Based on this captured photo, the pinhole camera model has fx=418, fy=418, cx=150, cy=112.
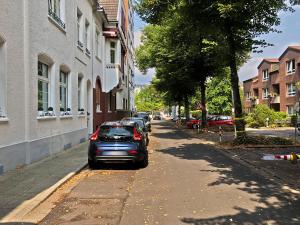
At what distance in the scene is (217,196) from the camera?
8.22 m

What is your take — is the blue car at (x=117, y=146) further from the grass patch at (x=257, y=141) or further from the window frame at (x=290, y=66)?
the window frame at (x=290, y=66)

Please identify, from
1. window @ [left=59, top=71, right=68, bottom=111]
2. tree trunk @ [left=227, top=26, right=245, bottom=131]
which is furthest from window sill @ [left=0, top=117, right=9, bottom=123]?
tree trunk @ [left=227, top=26, right=245, bottom=131]

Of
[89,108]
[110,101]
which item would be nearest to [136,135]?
[89,108]

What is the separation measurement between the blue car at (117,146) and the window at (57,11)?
17.6 feet

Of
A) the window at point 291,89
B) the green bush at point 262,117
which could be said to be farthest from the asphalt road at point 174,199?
the window at point 291,89

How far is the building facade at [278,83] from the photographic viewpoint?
158 ft

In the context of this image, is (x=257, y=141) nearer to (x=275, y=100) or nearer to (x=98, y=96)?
(x=98, y=96)

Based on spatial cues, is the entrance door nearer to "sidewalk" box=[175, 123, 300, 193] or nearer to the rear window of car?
"sidewalk" box=[175, 123, 300, 193]

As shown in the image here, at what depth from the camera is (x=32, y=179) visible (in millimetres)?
9883

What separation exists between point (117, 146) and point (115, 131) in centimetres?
54

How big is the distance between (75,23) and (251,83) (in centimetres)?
5062

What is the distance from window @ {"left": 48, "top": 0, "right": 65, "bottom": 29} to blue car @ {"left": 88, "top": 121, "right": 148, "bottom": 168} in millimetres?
5359

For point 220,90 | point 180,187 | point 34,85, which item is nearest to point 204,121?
point 34,85

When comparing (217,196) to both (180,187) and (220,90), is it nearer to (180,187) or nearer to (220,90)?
(180,187)
